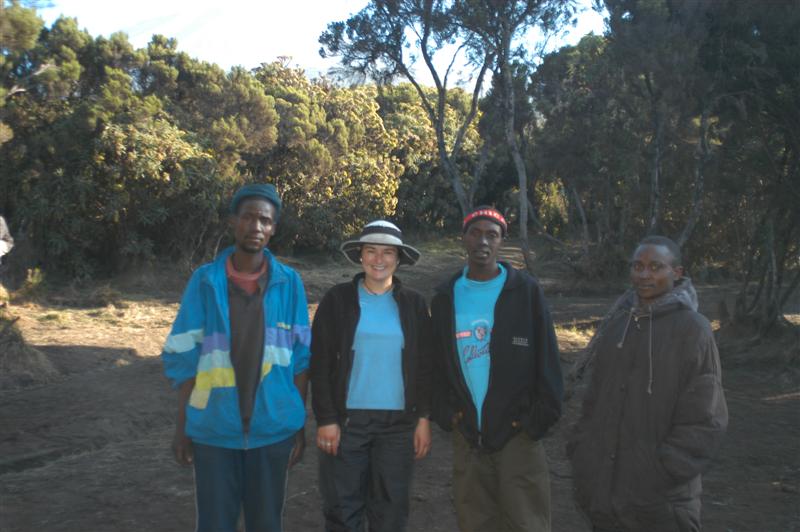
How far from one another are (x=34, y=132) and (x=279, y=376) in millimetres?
15516

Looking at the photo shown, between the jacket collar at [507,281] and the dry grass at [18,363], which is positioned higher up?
the jacket collar at [507,281]

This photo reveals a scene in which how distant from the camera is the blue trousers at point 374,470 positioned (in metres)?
3.32

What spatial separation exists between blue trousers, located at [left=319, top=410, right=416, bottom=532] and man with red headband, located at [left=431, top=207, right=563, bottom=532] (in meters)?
0.22

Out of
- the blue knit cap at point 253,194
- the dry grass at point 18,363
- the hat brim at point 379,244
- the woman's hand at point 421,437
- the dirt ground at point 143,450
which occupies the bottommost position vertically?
the dirt ground at point 143,450

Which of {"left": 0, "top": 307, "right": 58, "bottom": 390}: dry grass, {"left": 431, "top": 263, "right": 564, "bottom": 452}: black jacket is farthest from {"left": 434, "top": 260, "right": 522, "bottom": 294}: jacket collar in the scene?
{"left": 0, "top": 307, "right": 58, "bottom": 390}: dry grass

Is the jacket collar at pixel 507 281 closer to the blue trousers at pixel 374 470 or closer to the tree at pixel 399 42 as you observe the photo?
the blue trousers at pixel 374 470

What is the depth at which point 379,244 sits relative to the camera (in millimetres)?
3475

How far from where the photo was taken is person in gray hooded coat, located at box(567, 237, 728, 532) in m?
2.72

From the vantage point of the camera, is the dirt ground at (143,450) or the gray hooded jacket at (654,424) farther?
the dirt ground at (143,450)

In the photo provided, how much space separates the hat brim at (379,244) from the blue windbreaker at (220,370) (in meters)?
0.59

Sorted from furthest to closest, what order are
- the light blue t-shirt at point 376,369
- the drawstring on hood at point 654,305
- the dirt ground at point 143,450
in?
1. the dirt ground at point 143,450
2. the light blue t-shirt at point 376,369
3. the drawstring on hood at point 654,305

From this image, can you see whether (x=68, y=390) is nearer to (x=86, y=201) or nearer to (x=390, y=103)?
(x=86, y=201)

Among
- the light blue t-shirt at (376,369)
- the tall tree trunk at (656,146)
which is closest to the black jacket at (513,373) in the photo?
the light blue t-shirt at (376,369)

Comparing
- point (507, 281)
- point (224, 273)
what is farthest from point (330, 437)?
point (507, 281)
